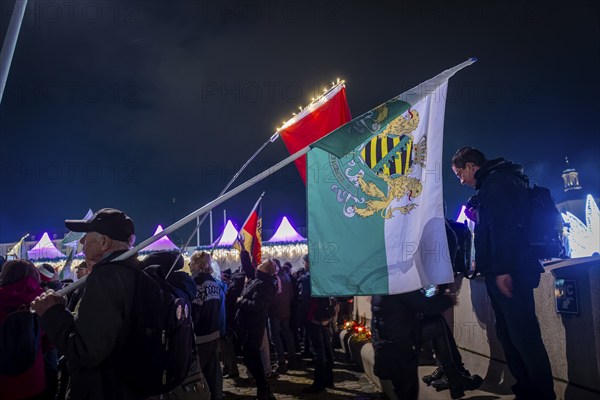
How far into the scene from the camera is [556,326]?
4.44m

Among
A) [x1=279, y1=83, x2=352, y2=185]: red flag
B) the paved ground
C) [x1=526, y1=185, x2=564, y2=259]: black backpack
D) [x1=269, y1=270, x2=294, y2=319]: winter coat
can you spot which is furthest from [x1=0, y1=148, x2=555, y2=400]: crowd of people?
[x1=269, y1=270, x2=294, y2=319]: winter coat

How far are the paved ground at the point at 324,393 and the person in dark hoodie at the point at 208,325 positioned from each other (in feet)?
6.54

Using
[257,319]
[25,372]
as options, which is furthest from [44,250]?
[25,372]

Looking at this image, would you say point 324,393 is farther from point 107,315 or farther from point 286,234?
point 286,234

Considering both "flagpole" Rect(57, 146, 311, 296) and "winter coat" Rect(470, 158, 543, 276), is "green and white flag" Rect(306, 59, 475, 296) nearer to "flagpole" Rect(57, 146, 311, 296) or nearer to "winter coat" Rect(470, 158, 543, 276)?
"winter coat" Rect(470, 158, 543, 276)

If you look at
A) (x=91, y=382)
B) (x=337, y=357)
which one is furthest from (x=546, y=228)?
(x=337, y=357)

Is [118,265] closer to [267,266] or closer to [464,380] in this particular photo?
[464,380]

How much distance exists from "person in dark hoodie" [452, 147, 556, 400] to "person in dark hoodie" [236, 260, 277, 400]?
4.52 metres

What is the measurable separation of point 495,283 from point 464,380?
1.80m

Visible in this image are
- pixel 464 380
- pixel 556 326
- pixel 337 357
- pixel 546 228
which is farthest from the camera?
pixel 337 357

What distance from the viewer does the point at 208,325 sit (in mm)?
6648

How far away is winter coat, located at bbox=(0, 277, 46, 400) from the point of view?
4156 millimetres

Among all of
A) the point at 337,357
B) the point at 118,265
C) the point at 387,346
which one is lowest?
the point at 337,357

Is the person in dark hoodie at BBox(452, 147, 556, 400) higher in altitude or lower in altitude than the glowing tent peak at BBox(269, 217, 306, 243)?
lower
